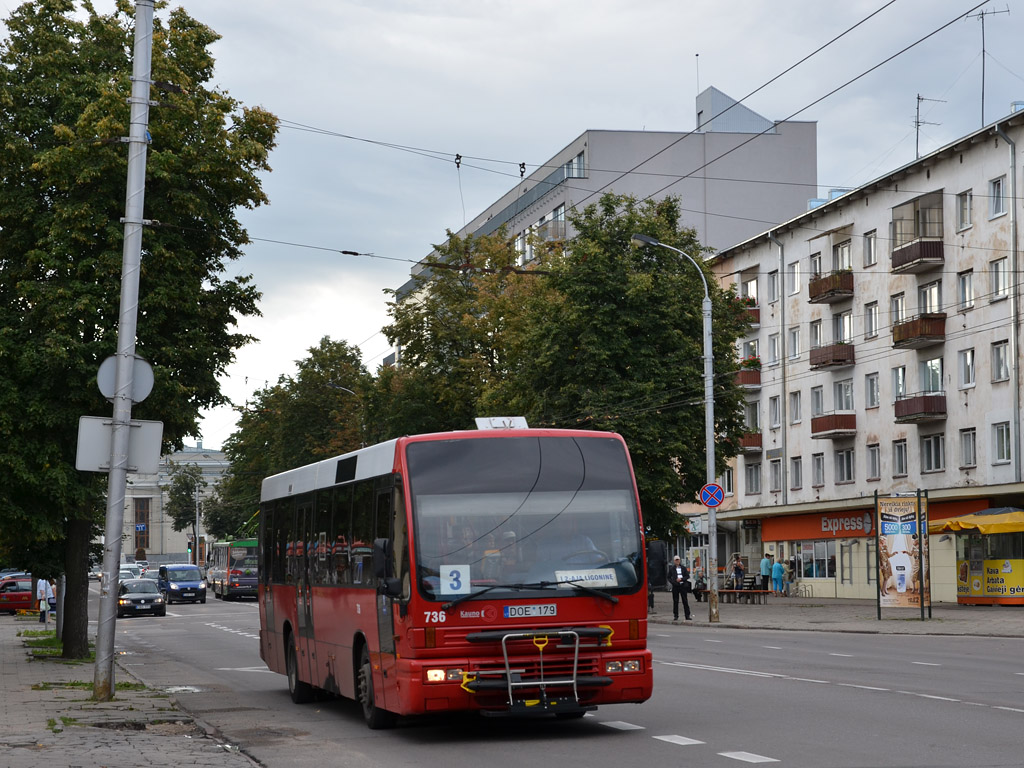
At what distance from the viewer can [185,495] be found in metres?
136

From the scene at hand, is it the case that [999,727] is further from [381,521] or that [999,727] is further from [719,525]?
[719,525]

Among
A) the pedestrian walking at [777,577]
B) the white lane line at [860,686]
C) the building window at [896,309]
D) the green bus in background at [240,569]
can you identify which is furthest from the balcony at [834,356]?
the white lane line at [860,686]

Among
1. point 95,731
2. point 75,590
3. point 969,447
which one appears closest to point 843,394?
point 969,447

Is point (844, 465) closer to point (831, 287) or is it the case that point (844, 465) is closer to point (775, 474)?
point (775, 474)

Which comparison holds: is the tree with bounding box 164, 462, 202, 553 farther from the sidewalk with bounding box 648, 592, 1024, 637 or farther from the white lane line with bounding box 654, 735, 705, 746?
the white lane line with bounding box 654, 735, 705, 746

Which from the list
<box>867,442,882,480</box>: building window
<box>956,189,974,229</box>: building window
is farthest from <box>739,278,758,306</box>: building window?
<box>956,189,974,229</box>: building window

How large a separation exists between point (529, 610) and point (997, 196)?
3983 centimetres

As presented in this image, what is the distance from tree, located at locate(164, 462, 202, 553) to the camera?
5266 inches

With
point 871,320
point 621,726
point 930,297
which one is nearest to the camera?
point 621,726

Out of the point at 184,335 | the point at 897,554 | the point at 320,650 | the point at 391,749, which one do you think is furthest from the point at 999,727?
the point at 897,554

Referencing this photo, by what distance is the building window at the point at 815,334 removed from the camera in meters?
61.0

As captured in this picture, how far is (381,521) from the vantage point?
43.5ft

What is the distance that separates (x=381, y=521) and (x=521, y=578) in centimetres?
158

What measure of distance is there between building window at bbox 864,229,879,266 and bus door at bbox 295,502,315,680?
42.3 meters
